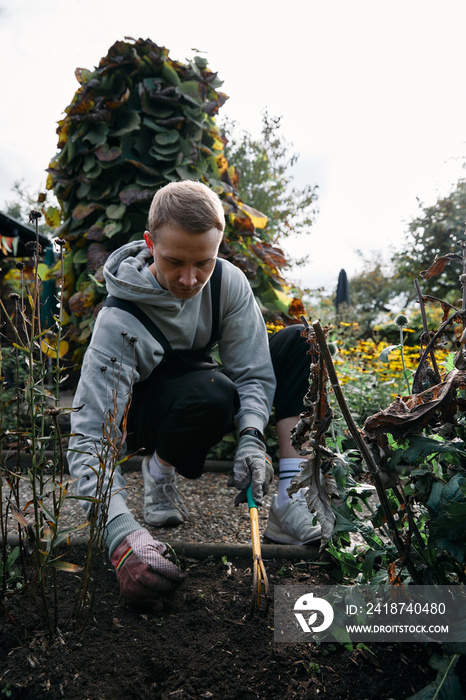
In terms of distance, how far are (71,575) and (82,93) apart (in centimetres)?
288

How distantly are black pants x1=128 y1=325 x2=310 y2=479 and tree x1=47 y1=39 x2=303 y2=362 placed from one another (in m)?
1.06

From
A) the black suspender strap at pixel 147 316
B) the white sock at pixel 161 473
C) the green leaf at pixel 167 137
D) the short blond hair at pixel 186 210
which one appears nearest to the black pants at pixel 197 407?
the white sock at pixel 161 473

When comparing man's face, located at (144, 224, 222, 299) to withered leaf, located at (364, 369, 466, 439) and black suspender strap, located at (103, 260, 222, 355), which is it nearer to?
black suspender strap, located at (103, 260, 222, 355)

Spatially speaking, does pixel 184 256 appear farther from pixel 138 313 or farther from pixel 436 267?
pixel 436 267

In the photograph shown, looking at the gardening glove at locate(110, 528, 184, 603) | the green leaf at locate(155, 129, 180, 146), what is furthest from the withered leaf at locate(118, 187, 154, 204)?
the gardening glove at locate(110, 528, 184, 603)

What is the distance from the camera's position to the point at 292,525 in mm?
1848

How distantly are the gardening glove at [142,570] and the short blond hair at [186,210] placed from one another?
1.07 m

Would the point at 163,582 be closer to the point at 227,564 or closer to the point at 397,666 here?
the point at 227,564

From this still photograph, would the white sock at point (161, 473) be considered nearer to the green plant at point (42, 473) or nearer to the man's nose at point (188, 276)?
the green plant at point (42, 473)

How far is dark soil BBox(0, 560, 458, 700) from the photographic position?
108 centimetres

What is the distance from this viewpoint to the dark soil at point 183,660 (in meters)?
1.08

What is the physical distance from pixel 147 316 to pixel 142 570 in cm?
100

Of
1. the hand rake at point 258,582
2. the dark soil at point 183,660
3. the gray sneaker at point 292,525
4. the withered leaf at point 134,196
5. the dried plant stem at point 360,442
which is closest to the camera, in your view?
the dried plant stem at point 360,442

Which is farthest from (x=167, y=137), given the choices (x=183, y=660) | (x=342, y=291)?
(x=342, y=291)
